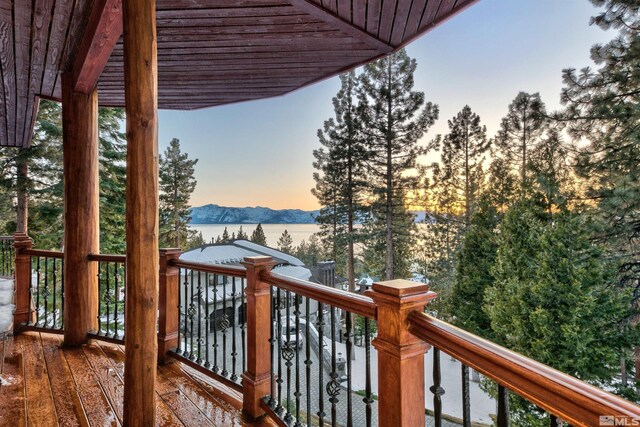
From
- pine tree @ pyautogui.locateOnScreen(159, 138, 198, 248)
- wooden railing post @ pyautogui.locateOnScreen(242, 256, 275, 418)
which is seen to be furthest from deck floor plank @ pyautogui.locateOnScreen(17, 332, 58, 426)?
pine tree @ pyautogui.locateOnScreen(159, 138, 198, 248)

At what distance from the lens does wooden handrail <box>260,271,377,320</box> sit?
4.39 feet

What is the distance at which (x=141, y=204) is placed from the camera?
1.62 m

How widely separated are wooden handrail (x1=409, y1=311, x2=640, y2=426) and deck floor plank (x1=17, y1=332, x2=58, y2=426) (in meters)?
2.45

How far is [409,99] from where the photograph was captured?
1400 cm

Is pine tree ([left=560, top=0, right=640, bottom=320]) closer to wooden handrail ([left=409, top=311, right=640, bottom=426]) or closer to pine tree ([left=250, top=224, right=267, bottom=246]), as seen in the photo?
wooden handrail ([left=409, top=311, right=640, bottom=426])

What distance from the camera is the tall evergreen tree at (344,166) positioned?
49.2 feet

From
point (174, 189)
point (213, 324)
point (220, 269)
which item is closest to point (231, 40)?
point (220, 269)

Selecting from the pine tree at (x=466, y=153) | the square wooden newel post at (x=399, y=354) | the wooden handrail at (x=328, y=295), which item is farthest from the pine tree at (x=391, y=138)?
the square wooden newel post at (x=399, y=354)

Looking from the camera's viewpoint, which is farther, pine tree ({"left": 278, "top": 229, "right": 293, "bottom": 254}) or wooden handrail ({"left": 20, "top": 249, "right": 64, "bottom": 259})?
pine tree ({"left": 278, "top": 229, "right": 293, "bottom": 254})

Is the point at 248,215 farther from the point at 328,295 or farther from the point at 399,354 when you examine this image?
the point at 399,354

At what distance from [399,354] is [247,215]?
23235mm

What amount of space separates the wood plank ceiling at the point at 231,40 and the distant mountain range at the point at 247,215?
1797cm

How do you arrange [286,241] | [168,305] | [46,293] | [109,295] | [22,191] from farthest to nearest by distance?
1. [286,241]
2. [22,191]
3. [46,293]
4. [109,295]
5. [168,305]

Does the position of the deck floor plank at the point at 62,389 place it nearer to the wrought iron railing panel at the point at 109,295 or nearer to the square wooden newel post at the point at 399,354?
the wrought iron railing panel at the point at 109,295
